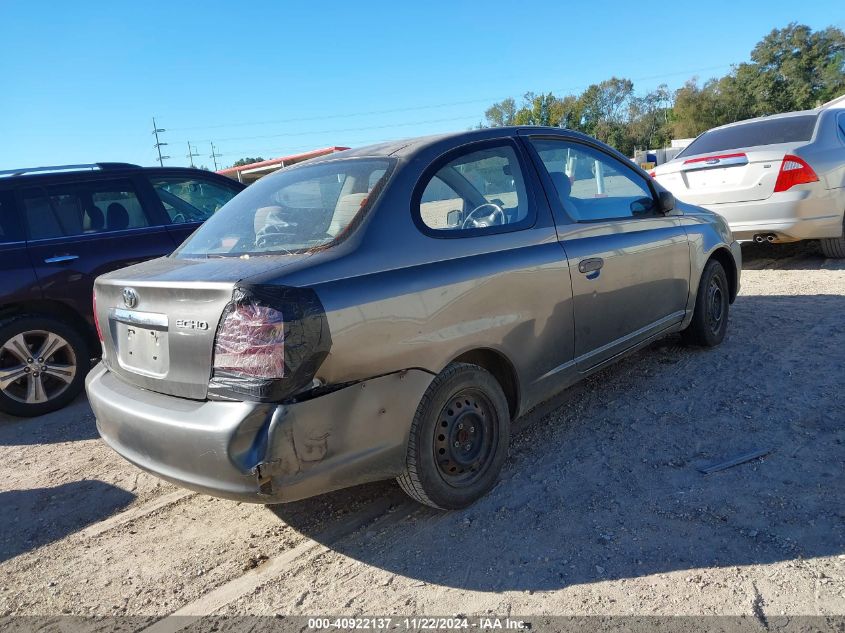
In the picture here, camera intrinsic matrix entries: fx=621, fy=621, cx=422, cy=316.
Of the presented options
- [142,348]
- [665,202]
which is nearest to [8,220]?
[142,348]

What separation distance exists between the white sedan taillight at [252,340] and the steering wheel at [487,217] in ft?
3.85

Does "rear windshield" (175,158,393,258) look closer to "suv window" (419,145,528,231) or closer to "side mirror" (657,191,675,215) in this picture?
"suv window" (419,145,528,231)

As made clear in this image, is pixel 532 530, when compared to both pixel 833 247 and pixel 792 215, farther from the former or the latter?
pixel 833 247

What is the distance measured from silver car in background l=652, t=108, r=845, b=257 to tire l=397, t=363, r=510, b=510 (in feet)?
17.0

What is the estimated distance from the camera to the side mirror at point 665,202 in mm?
4191

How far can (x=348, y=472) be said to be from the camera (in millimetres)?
2414

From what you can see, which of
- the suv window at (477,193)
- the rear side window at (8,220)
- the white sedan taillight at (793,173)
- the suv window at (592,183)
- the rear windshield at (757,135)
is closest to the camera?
the suv window at (477,193)

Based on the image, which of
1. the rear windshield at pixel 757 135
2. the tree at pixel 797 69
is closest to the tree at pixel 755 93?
the tree at pixel 797 69

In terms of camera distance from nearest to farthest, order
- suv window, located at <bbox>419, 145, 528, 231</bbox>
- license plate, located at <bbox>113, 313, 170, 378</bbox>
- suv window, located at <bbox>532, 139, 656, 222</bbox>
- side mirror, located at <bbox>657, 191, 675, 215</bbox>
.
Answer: license plate, located at <bbox>113, 313, 170, 378</bbox>, suv window, located at <bbox>419, 145, 528, 231</bbox>, suv window, located at <bbox>532, 139, 656, 222</bbox>, side mirror, located at <bbox>657, 191, 675, 215</bbox>

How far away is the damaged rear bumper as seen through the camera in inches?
86.7

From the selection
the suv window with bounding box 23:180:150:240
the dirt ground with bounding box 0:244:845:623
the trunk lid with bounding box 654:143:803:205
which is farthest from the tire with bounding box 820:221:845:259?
the suv window with bounding box 23:180:150:240

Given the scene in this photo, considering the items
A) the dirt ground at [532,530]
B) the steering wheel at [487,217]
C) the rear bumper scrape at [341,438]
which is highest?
the steering wheel at [487,217]

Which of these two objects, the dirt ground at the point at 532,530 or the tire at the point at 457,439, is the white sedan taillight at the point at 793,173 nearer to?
the dirt ground at the point at 532,530

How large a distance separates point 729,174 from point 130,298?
652 centimetres
